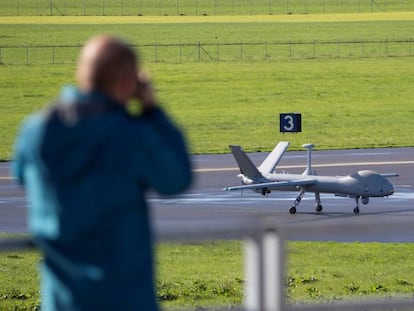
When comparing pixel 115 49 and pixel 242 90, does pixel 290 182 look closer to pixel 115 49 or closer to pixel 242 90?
pixel 115 49

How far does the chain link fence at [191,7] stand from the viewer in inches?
5989

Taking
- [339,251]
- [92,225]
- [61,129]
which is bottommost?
[339,251]

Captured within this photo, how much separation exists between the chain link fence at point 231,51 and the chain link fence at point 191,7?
37.8 meters

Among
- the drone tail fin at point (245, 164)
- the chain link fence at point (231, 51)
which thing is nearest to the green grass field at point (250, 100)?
the chain link fence at point (231, 51)

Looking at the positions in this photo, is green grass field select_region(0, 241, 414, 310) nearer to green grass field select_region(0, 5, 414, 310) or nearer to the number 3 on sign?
green grass field select_region(0, 5, 414, 310)

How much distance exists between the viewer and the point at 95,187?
245 inches

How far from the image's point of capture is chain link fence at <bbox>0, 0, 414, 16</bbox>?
152125 mm

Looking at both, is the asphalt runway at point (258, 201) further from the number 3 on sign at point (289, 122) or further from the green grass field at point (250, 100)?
the number 3 on sign at point (289, 122)

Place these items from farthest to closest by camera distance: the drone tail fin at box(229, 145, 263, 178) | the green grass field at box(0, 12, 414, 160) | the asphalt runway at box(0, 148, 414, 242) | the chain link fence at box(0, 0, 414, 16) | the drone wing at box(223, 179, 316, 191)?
the chain link fence at box(0, 0, 414, 16), the green grass field at box(0, 12, 414, 160), the drone tail fin at box(229, 145, 263, 178), the drone wing at box(223, 179, 316, 191), the asphalt runway at box(0, 148, 414, 242)

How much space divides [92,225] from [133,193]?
229 millimetres

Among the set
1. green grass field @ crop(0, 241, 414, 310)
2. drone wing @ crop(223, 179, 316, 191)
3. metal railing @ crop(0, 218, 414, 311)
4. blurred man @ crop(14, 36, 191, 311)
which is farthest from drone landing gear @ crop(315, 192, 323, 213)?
blurred man @ crop(14, 36, 191, 311)

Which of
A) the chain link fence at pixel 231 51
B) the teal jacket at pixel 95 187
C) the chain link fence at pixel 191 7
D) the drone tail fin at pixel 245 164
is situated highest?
the chain link fence at pixel 191 7

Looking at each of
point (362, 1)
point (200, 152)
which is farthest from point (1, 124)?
point (362, 1)

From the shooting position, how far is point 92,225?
20.4 ft
